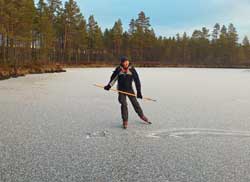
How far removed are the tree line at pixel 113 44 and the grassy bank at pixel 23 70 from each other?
4.34 m

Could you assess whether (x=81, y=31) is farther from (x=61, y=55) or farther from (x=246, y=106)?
(x=246, y=106)

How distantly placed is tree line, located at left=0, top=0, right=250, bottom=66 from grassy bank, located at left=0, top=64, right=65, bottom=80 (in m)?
4.34

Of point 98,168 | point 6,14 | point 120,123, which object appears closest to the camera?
point 98,168

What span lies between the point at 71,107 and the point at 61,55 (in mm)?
60707

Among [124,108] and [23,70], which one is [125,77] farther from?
[23,70]

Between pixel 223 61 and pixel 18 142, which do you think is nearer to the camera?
pixel 18 142

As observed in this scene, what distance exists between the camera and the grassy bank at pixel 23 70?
80.8 ft

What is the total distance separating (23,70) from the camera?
98.4ft

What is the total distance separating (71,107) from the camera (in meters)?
9.40

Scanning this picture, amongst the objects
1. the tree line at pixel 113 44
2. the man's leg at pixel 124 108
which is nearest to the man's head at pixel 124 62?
the man's leg at pixel 124 108

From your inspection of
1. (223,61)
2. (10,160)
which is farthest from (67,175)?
(223,61)

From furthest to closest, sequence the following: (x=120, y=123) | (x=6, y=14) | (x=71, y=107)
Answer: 1. (x=6, y=14)
2. (x=71, y=107)
3. (x=120, y=123)

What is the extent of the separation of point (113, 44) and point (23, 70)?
5336 cm

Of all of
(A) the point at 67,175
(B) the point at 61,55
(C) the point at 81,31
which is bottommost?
(A) the point at 67,175
